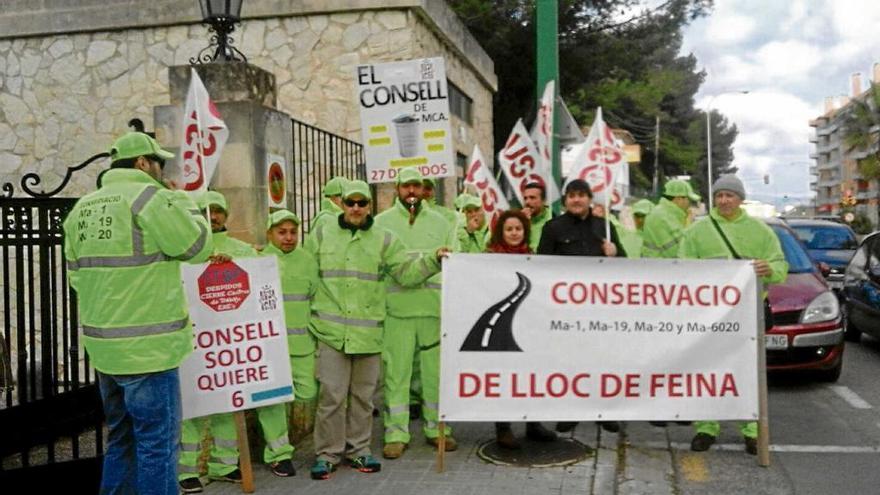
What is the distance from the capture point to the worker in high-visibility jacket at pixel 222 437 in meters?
5.68

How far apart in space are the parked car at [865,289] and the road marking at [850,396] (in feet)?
6.83

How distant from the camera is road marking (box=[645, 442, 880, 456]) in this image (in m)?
6.53

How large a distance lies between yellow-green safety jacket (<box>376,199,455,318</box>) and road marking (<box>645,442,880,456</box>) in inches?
74.7

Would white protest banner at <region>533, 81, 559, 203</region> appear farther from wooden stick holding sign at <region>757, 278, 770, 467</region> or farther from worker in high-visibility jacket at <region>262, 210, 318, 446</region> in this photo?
worker in high-visibility jacket at <region>262, 210, 318, 446</region>

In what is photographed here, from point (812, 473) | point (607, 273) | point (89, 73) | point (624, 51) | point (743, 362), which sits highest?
point (624, 51)

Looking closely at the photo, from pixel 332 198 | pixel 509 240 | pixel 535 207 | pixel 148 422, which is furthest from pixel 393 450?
pixel 535 207

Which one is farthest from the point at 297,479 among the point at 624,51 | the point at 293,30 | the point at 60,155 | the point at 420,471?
the point at 624,51

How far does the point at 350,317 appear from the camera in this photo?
5.99m

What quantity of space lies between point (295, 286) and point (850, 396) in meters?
5.44

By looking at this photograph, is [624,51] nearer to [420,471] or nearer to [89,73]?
[89,73]

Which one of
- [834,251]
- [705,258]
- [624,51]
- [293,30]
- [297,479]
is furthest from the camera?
[624,51]

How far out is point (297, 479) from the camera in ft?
19.4

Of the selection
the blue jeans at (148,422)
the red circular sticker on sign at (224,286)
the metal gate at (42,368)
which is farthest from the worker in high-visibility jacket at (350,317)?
the blue jeans at (148,422)

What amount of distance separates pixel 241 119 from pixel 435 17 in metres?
5.63
